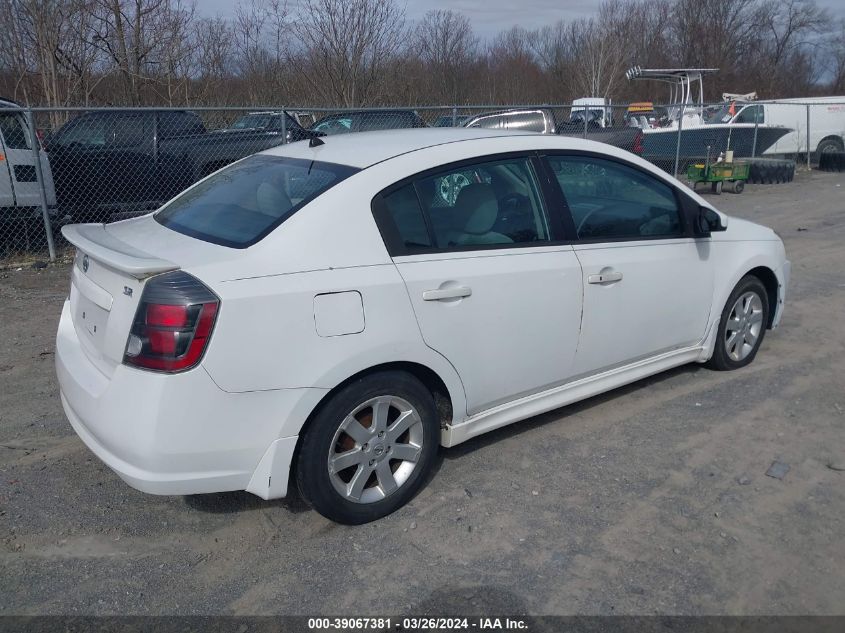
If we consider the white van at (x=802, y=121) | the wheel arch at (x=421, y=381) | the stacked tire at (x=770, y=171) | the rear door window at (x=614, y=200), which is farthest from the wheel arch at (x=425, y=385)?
the white van at (x=802, y=121)

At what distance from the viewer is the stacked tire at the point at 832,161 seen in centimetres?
2025

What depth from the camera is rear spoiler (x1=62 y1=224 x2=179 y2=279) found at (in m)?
2.85

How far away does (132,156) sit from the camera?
9.97m

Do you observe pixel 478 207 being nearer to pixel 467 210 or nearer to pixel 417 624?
pixel 467 210

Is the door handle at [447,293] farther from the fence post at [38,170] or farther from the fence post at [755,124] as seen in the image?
the fence post at [755,124]

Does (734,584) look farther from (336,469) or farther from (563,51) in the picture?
(563,51)

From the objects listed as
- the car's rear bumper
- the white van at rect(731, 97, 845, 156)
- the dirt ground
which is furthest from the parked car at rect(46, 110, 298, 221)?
the white van at rect(731, 97, 845, 156)

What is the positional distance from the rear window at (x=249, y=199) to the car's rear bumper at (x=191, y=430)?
2.22 ft

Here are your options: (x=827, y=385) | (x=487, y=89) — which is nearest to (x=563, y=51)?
(x=487, y=89)

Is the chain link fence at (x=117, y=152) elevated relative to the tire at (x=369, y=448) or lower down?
elevated

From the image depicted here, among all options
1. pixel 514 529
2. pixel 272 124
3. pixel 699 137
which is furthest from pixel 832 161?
pixel 514 529

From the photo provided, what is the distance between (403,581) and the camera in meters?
2.95

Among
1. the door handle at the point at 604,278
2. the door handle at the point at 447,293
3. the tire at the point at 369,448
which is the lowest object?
the tire at the point at 369,448

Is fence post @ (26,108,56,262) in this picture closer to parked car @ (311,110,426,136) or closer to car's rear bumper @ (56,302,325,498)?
parked car @ (311,110,426,136)
